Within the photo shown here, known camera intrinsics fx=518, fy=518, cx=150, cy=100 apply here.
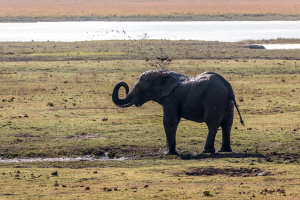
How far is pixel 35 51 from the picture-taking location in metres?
54.9

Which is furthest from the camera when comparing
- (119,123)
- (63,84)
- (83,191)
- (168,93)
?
(63,84)

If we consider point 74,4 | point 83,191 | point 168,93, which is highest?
point 74,4

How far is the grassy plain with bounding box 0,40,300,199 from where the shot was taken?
1224cm

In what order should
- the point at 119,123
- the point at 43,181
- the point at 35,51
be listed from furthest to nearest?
the point at 35,51
the point at 119,123
the point at 43,181

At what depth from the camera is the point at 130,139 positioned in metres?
18.5

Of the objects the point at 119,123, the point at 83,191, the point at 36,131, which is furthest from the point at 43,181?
the point at 119,123

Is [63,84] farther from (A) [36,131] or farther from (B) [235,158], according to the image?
(B) [235,158]

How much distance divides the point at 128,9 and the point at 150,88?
13400 centimetres

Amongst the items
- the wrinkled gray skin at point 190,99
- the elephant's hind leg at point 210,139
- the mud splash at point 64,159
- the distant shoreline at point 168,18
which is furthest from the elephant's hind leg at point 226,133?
the distant shoreline at point 168,18

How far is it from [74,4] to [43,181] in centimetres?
15643

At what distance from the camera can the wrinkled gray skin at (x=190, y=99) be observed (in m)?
15.5

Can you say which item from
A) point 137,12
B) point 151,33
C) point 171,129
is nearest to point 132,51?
point 151,33

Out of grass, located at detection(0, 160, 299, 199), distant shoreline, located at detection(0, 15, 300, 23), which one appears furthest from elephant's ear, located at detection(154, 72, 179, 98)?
distant shoreline, located at detection(0, 15, 300, 23)

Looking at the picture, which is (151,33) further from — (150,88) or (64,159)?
(64,159)
